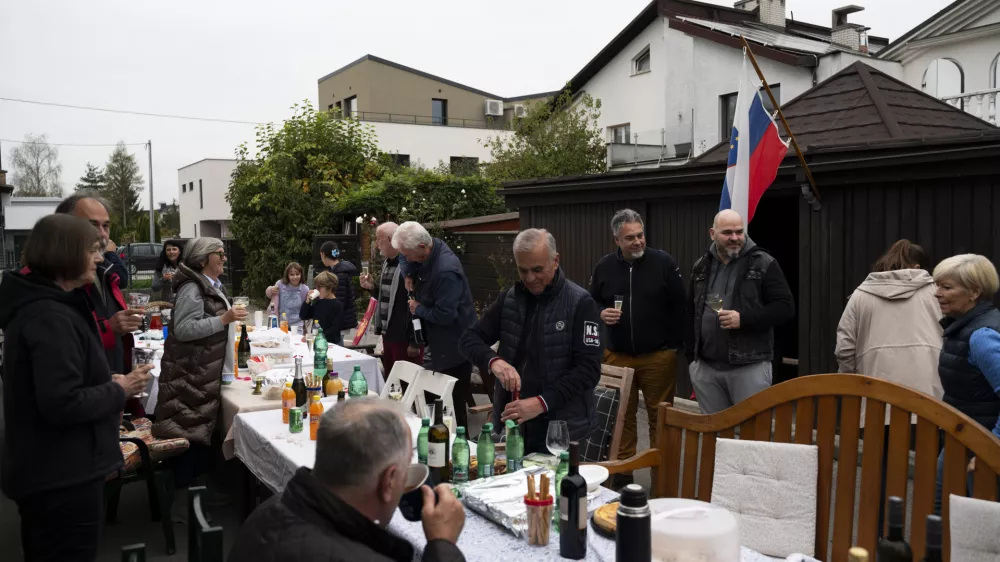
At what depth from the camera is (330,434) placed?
1.97m

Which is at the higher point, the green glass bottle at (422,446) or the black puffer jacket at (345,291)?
the black puffer jacket at (345,291)

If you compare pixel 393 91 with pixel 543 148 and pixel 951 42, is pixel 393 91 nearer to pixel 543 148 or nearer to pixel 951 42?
pixel 543 148

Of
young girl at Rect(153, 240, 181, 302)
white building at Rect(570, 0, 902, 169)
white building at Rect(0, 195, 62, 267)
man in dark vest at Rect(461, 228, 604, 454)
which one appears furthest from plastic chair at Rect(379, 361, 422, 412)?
white building at Rect(0, 195, 62, 267)

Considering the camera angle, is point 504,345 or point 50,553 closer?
point 50,553

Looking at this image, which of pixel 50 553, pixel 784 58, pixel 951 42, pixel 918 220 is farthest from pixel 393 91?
pixel 50 553

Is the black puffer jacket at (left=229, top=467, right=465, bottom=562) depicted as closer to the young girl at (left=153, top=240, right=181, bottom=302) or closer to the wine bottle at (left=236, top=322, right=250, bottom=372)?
the wine bottle at (left=236, top=322, right=250, bottom=372)

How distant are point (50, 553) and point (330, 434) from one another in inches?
73.4

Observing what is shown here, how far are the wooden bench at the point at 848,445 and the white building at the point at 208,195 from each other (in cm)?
4370

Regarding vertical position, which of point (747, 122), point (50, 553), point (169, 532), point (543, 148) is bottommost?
point (169, 532)

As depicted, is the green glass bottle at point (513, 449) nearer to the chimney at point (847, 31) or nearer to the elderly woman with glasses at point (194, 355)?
the elderly woman with glasses at point (194, 355)

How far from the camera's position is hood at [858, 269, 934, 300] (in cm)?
484

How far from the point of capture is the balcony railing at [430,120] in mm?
39906

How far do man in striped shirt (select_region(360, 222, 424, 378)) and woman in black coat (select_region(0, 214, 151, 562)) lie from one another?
145 inches

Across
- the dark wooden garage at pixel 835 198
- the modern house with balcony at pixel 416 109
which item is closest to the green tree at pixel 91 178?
the modern house with balcony at pixel 416 109
